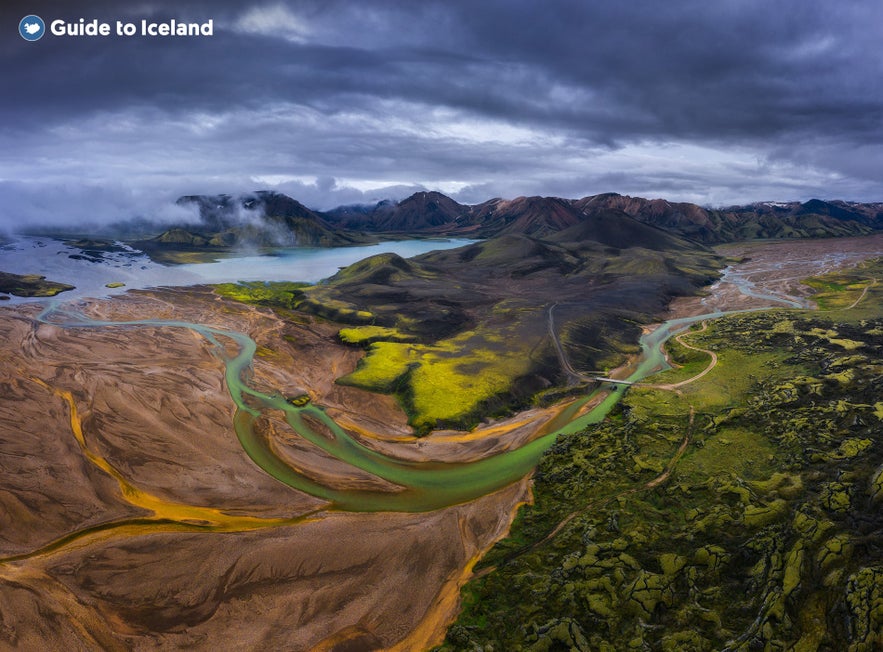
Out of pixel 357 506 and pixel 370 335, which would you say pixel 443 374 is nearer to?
pixel 370 335

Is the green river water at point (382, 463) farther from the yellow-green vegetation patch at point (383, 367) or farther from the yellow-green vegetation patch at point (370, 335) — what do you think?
the yellow-green vegetation patch at point (370, 335)

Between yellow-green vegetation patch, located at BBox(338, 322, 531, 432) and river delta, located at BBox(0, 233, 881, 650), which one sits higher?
yellow-green vegetation patch, located at BBox(338, 322, 531, 432)

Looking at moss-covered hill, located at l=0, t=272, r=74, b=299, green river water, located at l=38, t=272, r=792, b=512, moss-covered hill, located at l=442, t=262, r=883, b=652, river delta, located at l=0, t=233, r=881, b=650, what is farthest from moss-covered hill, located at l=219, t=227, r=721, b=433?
moss-covered hill, located at l=0, t=272, r=74, b=299

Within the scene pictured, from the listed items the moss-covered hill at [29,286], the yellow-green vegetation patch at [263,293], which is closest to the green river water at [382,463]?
the yellow-green vegetation patch at [263,293]

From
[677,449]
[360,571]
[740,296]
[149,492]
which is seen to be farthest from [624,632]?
[740,296]

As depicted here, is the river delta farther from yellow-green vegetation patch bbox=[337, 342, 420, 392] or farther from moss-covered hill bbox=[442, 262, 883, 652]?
yellow-green vegetation patch bbox=[337, 342, 420, 392]

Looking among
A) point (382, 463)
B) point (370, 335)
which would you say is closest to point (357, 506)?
point (382, 463)
